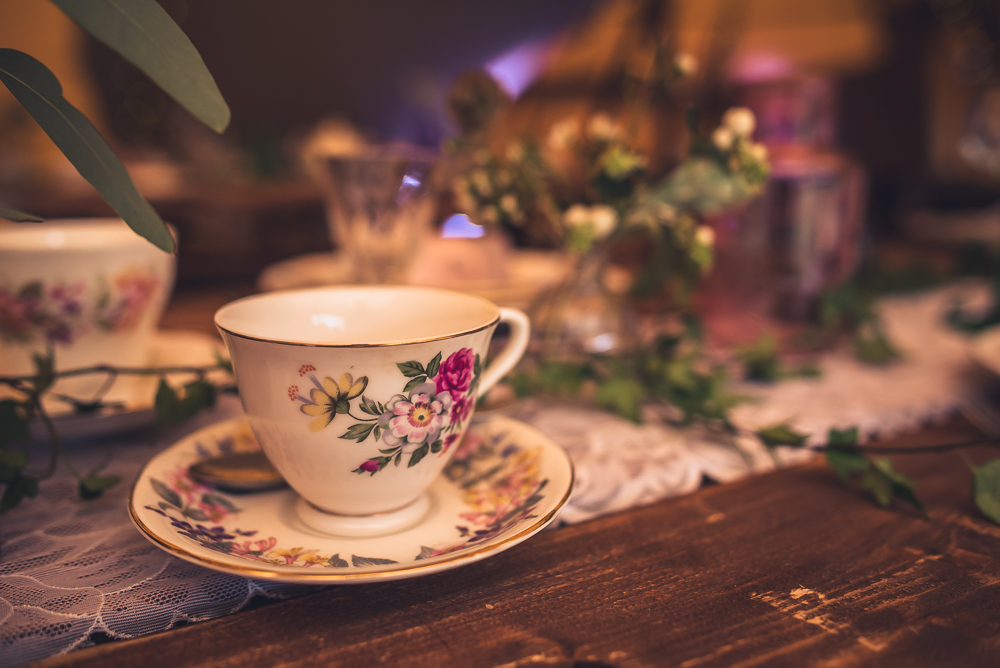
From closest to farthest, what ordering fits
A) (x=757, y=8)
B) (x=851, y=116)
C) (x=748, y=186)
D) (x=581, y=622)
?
(x=581, y=622)
(x=748, y=186)
(x=757, y=8)
(x=851, y=116)

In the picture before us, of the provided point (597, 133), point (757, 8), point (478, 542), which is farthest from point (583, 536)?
point (757, 8)

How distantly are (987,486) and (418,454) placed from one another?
1.09ft

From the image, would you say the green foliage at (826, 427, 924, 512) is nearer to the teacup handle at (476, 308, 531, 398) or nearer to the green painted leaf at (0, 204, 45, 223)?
the teacup handle at (476, 308, 531, 398)

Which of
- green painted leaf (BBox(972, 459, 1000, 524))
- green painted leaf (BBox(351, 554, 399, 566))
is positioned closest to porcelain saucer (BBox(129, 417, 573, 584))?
green painted leaf (BBox(351, 554, 399, 566))

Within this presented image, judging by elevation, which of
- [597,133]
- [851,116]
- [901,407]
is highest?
[851,116]

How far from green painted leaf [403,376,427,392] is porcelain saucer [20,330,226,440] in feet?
0.77

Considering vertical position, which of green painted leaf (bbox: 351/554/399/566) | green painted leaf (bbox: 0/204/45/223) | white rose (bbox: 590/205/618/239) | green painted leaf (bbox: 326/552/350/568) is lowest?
green painted leaf (bbox: 351/554/399/566)

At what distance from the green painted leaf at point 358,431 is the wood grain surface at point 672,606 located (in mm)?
71

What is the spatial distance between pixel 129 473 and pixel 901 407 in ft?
1.96

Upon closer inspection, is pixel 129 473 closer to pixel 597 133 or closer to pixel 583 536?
pixel 583 536

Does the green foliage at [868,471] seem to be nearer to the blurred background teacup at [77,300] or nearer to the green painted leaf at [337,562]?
the green painted leaf at [337,562]

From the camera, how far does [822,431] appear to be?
1.69 feet

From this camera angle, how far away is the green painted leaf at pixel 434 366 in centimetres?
33

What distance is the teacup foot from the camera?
0.34 meters
